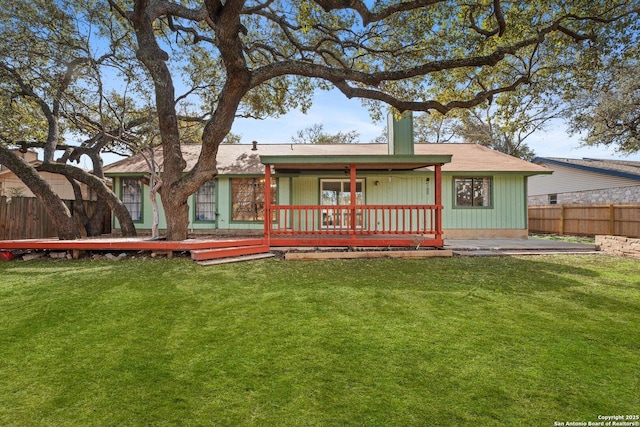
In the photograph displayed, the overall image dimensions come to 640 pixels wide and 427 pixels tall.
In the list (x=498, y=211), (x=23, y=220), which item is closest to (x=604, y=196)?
(x=498, y=211)

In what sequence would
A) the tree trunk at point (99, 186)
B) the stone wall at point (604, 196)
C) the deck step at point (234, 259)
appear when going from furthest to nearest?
the stone wall at point (604, 196) → the tree trunk at point (99, 186) → the deck step at point (234, 259)

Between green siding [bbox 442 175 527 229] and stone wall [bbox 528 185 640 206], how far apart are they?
9.42 m

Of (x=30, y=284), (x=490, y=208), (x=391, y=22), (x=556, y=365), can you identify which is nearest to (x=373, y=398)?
(x=556, y=365)

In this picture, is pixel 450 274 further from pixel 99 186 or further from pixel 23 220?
pixel 23 220

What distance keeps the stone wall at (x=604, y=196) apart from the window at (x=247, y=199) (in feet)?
58.4

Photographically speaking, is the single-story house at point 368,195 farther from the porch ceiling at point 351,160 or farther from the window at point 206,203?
the porch ceiling at point 351,160

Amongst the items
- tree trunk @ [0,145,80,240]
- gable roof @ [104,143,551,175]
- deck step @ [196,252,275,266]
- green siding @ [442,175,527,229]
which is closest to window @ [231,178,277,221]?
gable roof @ [104,143,551,175]

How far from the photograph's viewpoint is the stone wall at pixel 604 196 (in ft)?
53.3

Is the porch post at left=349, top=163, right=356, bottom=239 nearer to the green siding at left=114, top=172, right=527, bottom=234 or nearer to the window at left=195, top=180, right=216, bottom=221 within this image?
the green siding at left=114, top=172, right=527, bottom=234

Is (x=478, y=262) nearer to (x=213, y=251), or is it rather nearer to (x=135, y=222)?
(x=213, y=251)

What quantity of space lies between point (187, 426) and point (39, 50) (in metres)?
10.8

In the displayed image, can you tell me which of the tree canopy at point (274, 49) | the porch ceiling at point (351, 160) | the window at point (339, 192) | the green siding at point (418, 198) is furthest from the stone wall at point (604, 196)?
the porch ceiling at point (351, 160)

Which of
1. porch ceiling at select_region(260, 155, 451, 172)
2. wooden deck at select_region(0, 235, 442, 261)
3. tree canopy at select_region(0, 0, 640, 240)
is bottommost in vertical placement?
wooden deck at select_region(0, 235, 442, 261)

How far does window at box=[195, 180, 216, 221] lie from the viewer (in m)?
11.6
